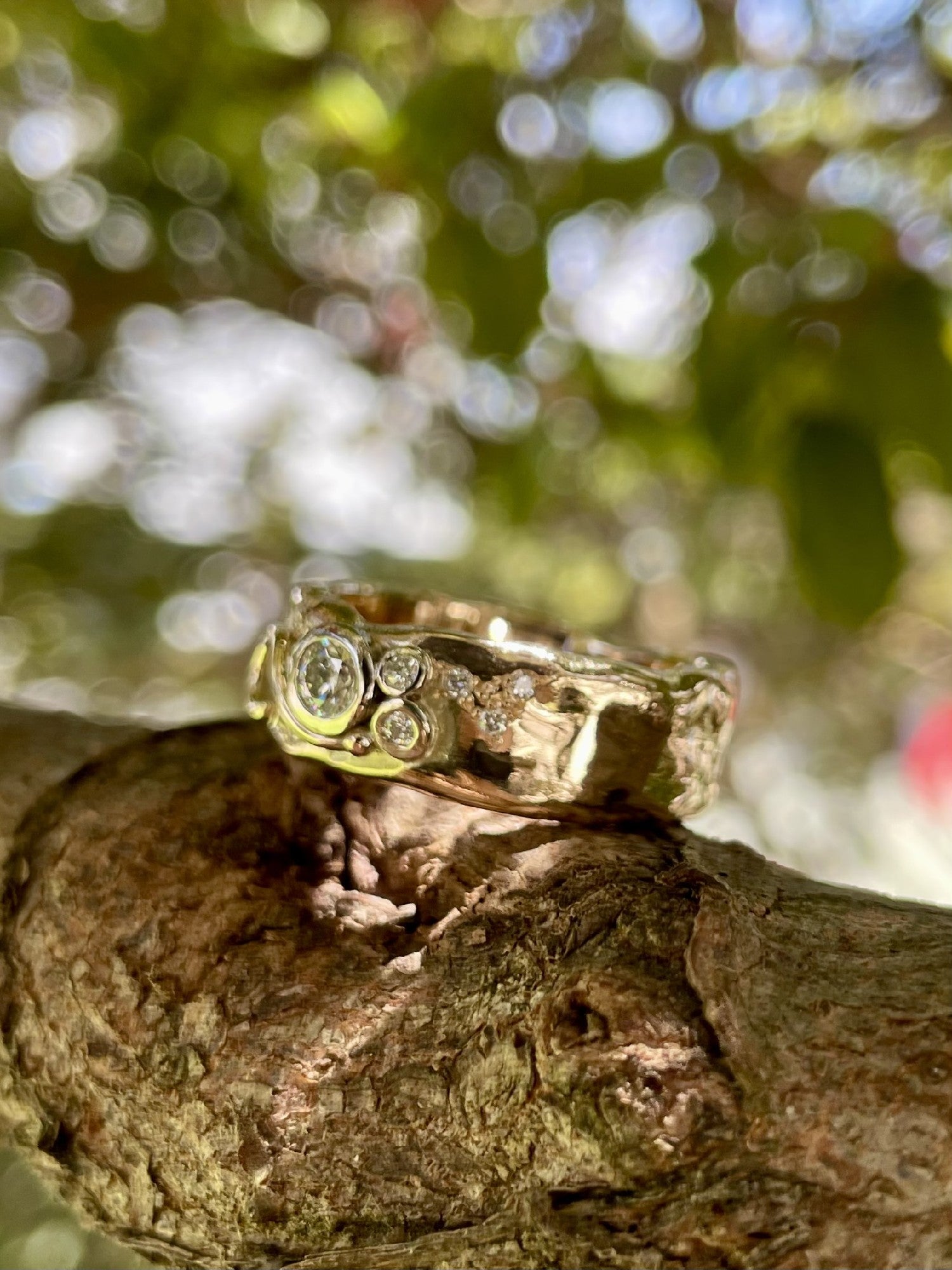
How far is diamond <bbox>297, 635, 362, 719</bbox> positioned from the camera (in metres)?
0.47

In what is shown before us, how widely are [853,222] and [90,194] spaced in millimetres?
720

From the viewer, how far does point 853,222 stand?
2.56 ft

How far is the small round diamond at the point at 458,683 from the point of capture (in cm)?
48

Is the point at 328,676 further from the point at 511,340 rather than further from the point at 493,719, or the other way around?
the point at 511,340

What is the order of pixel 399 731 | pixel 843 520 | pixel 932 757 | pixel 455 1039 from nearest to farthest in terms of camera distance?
1. pixel 455 1039
2. pixel 399 731
3. pixel 843 520
4. pixel 932 757

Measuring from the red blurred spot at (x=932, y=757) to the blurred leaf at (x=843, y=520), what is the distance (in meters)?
0.98

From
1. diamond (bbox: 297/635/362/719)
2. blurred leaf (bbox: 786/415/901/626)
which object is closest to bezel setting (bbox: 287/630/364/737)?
diamond (bbox: 297/635/362/719)

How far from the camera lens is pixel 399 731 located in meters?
0.47

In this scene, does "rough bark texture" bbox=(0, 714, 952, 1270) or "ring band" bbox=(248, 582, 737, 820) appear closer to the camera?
"rough bark texture" bbox=(0, 714, 952, 1270)

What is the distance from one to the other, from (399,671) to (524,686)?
5cm

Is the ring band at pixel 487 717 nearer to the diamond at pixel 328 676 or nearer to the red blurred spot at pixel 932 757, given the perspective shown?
the diamond at pixel 328 676

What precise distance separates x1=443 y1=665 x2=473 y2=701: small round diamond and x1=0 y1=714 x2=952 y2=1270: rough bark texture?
0.18 ft

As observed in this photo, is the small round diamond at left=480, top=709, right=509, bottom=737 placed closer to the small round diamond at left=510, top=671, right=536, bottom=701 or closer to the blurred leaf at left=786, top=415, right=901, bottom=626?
the small round diamond at left=510, top=671, right=536, bottom=701

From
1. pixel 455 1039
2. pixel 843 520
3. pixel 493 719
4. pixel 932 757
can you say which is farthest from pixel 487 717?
pixel 932 757
